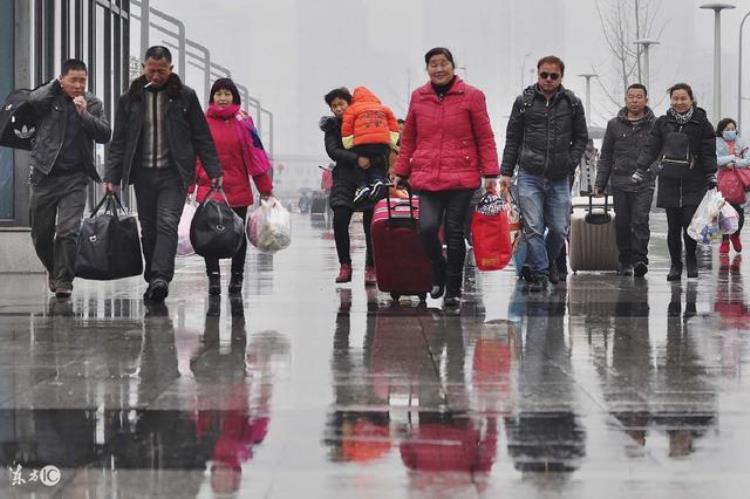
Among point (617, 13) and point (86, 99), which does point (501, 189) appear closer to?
point (86, 99)

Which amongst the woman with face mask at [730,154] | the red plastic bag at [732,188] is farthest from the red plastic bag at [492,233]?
the red plastic bag at [732,188]

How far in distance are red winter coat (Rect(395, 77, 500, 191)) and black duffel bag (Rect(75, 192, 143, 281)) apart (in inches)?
80.2

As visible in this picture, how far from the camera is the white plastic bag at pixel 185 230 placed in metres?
12.1

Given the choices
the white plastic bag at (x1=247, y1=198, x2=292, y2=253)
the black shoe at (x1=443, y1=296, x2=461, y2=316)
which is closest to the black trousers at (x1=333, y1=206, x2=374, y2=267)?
the white plastic bag at (x1=247, y1=198, x2=292, y2=253)

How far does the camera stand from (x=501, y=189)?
12445 millimetres

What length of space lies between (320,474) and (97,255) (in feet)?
20.8

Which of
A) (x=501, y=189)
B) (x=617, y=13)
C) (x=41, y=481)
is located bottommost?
(x=41, y=481)

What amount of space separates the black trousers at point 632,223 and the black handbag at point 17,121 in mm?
5400

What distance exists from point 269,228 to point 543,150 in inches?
86.2

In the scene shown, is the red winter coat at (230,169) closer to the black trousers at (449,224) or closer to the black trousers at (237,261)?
the black trousers at (237,261)

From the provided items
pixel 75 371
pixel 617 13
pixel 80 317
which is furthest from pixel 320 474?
pixel 617 13

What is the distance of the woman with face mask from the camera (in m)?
18.4

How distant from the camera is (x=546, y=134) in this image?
1219 cm

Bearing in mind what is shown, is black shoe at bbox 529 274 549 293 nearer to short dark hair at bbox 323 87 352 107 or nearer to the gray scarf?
short dark hair at bbox 323 87 352 107
